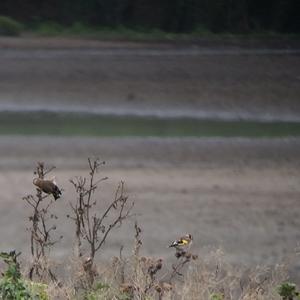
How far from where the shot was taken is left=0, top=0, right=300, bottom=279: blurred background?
9.23m

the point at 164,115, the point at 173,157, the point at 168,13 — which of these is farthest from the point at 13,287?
the point at 168,13

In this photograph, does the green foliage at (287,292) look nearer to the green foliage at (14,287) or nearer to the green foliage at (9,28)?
the green foliage at (14,287)

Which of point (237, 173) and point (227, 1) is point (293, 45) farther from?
point (237, 173)

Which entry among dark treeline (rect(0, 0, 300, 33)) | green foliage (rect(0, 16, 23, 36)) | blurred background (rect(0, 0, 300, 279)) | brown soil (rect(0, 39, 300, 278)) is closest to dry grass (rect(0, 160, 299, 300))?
blurred background (rect(0, 0, 300, 279))

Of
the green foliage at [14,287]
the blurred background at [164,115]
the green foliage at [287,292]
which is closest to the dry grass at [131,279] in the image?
the green foliage at [287,292]

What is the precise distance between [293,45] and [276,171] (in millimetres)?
10506

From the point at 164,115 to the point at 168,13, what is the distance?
9.21 m

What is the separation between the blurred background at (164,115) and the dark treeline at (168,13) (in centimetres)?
4

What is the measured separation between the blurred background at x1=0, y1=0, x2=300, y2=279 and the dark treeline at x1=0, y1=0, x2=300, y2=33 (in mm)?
36

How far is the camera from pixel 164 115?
15484 mm

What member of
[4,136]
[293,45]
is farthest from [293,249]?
[293,45]

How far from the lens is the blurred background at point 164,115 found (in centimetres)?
923

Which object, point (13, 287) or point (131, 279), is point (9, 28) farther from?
point (13, 287)

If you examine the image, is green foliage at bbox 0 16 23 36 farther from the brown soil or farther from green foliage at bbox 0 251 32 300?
green foliage at bbox 0 251 32 300
